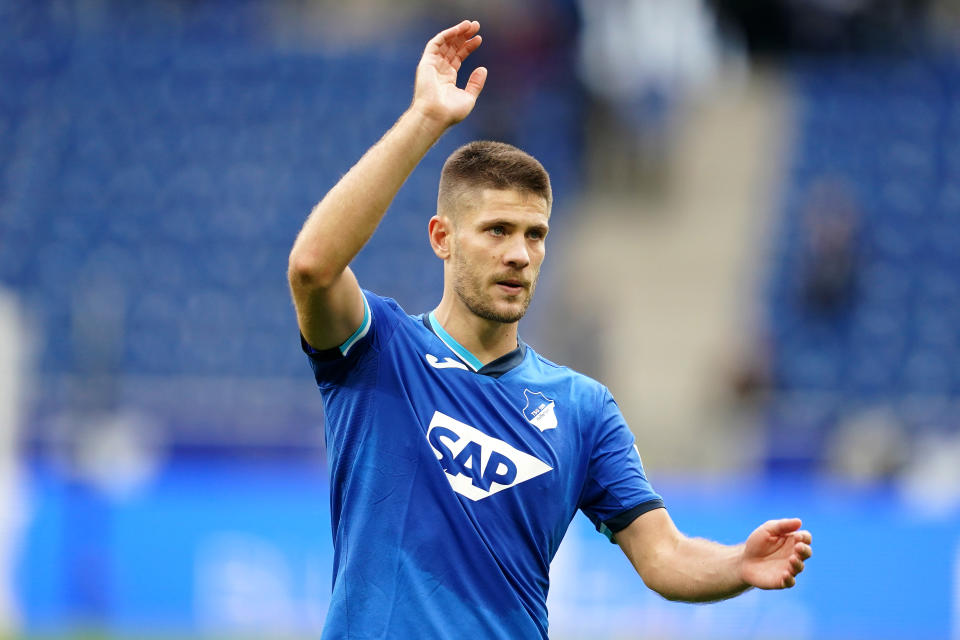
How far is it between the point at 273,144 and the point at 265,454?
711 centimetres

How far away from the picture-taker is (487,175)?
14.2 feet

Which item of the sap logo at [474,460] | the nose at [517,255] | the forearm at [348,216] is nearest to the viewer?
the forearm at [348,216]

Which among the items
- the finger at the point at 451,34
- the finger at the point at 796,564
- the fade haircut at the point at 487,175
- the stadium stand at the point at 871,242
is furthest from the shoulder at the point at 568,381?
the stadium stand at the point at 871,242

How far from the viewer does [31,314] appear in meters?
17.0

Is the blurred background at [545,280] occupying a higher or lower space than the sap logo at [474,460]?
higher

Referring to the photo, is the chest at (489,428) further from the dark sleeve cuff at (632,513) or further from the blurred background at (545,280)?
the blurred background at (545,280)

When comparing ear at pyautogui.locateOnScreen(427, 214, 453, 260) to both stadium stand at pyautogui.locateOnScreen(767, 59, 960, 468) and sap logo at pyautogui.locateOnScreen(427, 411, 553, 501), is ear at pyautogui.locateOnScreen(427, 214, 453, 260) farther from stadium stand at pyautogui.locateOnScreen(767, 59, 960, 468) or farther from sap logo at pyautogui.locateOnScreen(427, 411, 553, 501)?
stadium stand at pyautogui.locateOnScreen(767, 59, 960, 468)

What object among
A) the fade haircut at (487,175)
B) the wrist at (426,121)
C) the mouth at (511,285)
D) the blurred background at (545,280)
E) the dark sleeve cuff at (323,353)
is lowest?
the dark sleeve cuff at (323,353)

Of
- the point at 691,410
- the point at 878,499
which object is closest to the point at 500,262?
the point at 878,499

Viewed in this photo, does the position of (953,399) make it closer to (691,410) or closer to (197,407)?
(691,410)

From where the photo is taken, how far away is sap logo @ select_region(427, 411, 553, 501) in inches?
161

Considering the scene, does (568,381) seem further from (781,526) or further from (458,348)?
(781,526)

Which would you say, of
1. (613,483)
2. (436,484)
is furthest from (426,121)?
(613,483)

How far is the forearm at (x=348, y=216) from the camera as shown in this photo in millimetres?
3771
